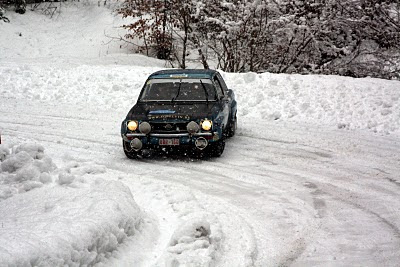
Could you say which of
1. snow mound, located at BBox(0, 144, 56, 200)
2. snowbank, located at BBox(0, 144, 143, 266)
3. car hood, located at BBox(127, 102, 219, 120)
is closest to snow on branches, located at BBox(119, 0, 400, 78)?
car hood, located at BBox(127, 102, 219, 120)

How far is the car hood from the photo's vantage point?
940 cm

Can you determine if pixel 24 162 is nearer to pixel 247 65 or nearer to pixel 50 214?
pixel 50 214

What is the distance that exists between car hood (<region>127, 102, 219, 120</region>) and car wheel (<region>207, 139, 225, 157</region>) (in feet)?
1.59

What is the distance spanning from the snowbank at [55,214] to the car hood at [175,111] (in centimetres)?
188

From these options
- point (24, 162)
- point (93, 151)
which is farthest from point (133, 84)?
point (24, 162)

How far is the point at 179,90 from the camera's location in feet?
34.1

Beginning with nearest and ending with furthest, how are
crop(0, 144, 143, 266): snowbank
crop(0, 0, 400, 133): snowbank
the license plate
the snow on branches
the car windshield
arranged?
crop(0, 144, 143, 266): snowbank < the license plate < the car windshield < crop(0, 0, 400, 133): snowbank < the snow on branches

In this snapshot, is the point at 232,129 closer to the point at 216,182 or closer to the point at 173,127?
the point at 173,127

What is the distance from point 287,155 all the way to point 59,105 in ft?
25.6

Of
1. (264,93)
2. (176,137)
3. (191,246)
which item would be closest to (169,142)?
(176,137)

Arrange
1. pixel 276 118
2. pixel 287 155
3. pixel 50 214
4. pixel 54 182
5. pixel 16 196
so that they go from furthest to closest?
pixel 276 118
pixel 287 155
pixel 54 182
pixel 16 196
pixel 50 214

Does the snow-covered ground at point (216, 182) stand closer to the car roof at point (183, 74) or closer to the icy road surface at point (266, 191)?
the icy road surface at point (266, 191)

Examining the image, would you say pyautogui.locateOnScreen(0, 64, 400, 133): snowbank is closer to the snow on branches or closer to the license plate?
the snow on branches

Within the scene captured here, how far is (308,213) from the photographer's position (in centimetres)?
678
